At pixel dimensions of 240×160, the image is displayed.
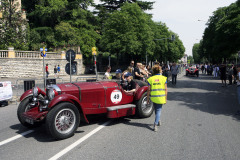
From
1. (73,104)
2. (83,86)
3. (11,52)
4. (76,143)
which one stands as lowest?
(76,143)

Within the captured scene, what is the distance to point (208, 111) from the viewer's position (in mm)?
8086

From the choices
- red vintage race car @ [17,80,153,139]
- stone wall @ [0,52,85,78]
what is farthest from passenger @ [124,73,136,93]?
stone wall @ [0,52,85,78]

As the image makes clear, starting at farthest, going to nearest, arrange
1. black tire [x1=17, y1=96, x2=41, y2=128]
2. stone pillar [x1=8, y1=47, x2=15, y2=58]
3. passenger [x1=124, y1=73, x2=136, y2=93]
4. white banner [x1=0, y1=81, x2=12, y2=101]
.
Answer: stone pillar [x1=8, y1=47, x2=15, y2=58]
white banner [x1=0, y1=81, x2=12, y2=101]
passenger [x1=124, y1=73, x2=136, y2=93]
black tire [x1=17, y1=96, x2=41, y2=128]

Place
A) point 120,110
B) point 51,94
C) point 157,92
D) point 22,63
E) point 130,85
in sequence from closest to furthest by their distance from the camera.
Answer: point 51,94, point 157,92, point 120,110, point 130,85, point 22,63

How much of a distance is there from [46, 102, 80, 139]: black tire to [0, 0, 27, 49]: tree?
28558mm

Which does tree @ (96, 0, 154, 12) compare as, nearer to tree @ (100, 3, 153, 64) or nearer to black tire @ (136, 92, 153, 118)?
tree @ (100, 3, 153, 64)

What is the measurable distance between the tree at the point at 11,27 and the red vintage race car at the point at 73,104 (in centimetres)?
2765

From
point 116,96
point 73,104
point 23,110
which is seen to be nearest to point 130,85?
point 116,96

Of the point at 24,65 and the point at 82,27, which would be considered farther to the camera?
the point at 82,27

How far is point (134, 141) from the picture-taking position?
4.88 metres

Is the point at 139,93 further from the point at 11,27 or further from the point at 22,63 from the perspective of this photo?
the point at 11,27

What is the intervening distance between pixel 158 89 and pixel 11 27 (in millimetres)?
30381

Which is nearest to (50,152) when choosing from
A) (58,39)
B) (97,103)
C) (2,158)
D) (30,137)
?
(2,158)

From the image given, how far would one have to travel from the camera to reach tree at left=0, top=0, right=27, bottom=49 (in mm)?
30069
